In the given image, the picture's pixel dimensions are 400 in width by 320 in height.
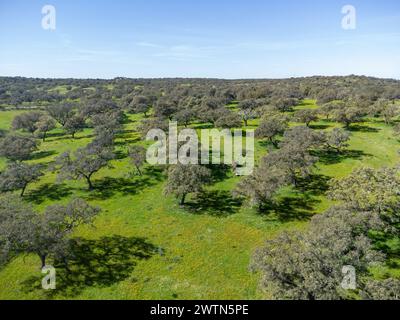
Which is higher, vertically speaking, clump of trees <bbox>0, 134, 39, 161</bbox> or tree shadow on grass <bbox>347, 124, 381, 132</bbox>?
tree shadow on grass <bbox>347, 124, 381, 132</bbox>

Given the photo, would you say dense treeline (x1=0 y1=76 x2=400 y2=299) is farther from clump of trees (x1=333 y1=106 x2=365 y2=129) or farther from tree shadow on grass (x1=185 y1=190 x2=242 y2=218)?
tree shadow on grass (x1=185 y1=190 x2=242 y2=218)

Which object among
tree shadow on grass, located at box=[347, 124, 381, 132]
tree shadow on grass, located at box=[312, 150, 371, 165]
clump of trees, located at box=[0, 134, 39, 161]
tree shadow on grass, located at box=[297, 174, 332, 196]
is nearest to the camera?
tree shadow on grass, located at box=[297, 174, 332, 196]

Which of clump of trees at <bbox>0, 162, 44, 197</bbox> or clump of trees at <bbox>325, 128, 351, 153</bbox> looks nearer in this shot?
clump of trees at <bbox>0, 162, 44, 197</bbox>

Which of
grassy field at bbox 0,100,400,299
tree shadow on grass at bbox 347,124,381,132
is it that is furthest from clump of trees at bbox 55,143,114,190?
tree shadow on grass at bbox 347,124,381,132

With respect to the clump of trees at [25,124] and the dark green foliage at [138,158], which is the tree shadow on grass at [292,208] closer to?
the dark green foliage at [138,158]

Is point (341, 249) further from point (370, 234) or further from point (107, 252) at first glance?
point (107, 252)

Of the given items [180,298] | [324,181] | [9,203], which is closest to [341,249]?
[180,298]

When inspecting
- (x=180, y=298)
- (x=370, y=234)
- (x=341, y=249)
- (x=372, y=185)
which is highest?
(x=372, y=185)
